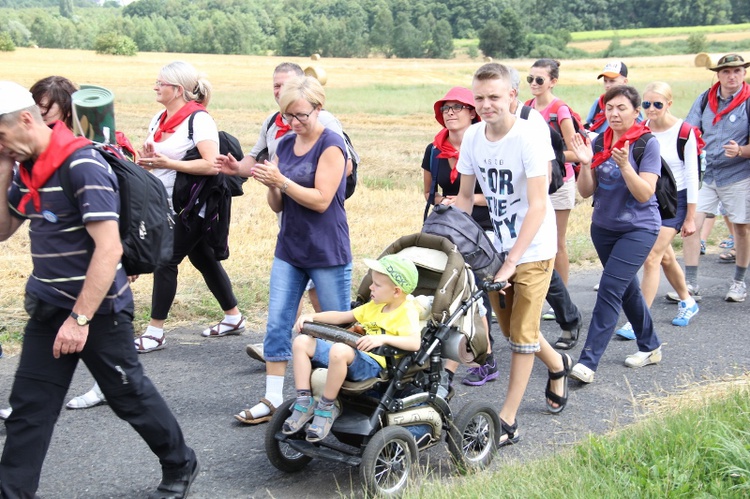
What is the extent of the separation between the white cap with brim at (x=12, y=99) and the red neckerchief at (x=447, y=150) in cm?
317

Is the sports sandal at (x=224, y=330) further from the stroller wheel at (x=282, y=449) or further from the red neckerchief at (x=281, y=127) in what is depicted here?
the stroller wheel at (x=282, y=449)

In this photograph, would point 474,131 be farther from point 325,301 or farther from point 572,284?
point 572,284

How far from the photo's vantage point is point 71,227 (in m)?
3.80

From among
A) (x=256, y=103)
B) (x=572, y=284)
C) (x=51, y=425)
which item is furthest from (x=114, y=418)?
(x=256, y=103)

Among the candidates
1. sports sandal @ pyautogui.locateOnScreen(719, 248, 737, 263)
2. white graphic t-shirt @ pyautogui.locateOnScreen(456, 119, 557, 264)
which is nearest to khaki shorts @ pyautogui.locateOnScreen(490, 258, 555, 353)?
white graphic t-shirt @ pyautogui.locateOnScreen(456, 119, 557, 264)

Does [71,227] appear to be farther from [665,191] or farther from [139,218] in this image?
[665,191]

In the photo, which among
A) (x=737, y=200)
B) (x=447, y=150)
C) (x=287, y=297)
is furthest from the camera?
(x=737, y=200)

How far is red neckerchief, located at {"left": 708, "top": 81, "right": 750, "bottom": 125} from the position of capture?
27.0 ft

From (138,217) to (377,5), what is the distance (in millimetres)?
89976

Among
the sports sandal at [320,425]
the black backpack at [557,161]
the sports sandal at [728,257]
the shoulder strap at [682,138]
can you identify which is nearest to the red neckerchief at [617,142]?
the black backpack at [557,161]

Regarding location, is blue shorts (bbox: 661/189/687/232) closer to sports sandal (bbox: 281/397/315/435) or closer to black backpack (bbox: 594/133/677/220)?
black backpack (bbox: 594/133/677/220)

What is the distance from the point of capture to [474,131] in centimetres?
515

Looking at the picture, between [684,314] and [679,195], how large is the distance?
101 centimetres

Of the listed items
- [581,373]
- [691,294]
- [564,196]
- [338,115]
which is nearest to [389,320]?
[581,373]
